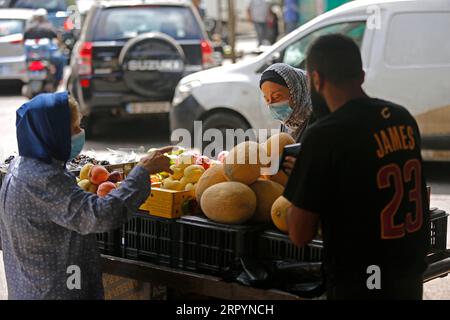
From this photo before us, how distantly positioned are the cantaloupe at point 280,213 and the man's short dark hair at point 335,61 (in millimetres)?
659

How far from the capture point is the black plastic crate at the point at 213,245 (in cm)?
339

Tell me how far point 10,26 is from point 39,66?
258cm

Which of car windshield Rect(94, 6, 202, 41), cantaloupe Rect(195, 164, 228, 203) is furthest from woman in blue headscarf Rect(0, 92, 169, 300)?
car windshield Rect(94, 6, 202, 41)

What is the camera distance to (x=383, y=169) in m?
2.84

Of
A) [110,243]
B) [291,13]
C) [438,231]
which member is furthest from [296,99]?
[291,13]

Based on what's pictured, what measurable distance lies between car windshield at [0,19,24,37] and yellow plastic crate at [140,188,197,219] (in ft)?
43.9

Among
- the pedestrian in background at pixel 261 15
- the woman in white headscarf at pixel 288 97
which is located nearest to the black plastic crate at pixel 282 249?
the woman in white headscarf at pixel 288 97

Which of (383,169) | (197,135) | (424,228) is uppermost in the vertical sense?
(383,169)

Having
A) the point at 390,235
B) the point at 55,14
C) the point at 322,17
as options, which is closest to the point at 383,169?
the point at 390,235

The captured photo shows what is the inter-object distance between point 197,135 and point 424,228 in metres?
6.54

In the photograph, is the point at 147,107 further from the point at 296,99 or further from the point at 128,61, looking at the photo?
the point at 296,99

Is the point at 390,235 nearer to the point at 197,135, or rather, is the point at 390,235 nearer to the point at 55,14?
the point at 197,135

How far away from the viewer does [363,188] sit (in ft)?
9.25
